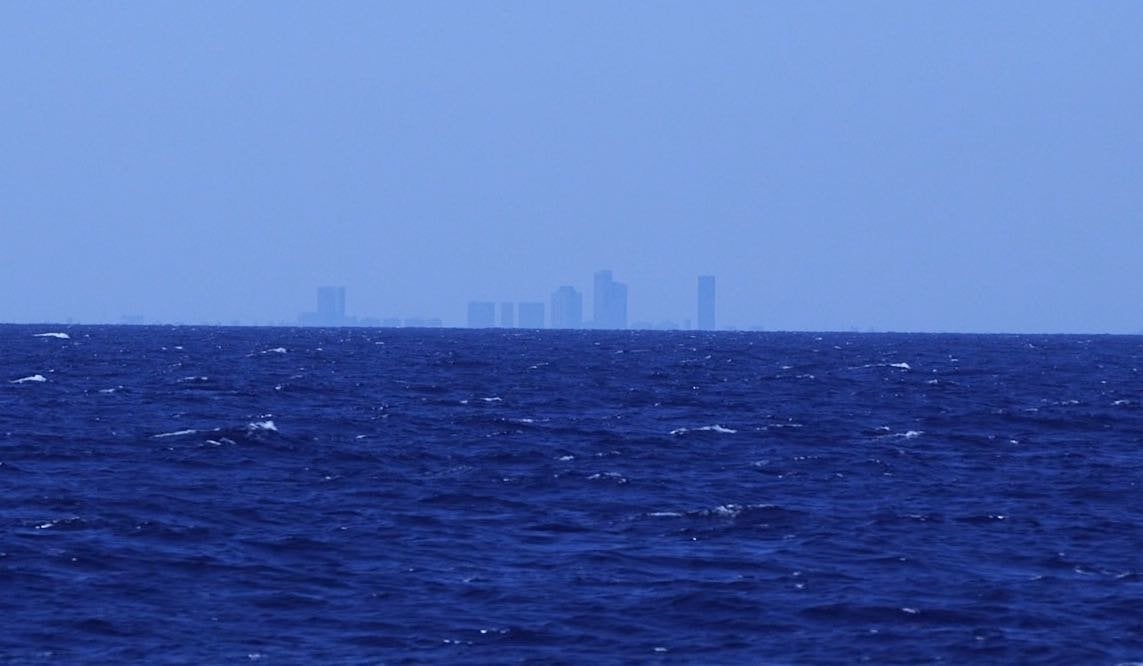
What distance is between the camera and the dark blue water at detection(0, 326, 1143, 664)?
2381 cm

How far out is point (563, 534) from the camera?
32344 mm

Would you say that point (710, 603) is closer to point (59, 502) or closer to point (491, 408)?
point (59, 502)

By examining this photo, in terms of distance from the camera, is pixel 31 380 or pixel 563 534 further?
pixel 31 380

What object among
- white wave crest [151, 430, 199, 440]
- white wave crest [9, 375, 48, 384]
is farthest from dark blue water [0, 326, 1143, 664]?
white wave crest [9, 375, 48, 384]

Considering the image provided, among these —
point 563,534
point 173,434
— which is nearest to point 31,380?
point 173,434

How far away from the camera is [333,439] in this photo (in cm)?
4944

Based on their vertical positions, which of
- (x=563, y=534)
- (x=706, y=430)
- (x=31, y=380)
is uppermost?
(x=31, y=380)

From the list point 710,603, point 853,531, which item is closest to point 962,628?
point 710,603

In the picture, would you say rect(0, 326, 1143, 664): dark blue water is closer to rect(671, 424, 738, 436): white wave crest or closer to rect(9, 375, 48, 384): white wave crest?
rect(671, 424, 738, 436): white wave crest

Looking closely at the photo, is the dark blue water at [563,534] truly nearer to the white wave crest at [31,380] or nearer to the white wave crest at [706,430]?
the white wave crest at [706,430]

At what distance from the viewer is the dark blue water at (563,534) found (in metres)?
23.8

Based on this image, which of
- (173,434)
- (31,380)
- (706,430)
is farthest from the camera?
(31,380)

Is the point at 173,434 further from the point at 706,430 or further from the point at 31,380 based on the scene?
the point at 31,380

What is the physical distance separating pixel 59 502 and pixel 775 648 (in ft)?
56.4
